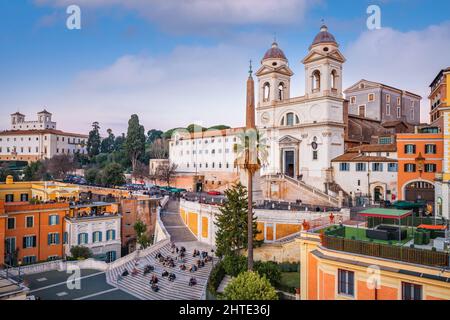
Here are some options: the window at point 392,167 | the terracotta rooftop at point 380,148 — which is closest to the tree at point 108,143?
the terracotta rooftop at point 380,148

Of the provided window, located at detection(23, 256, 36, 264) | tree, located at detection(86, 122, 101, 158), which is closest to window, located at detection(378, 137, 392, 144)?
window, located at detection(23, 256, 36, 264)

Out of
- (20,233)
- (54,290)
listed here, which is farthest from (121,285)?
(20,233)

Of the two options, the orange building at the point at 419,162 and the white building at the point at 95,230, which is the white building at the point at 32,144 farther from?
the orange building at the point at 419,162

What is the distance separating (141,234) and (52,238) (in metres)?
8.88

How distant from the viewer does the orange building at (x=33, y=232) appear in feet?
102

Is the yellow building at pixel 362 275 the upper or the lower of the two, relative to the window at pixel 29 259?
upper

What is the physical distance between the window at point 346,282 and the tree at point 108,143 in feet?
308

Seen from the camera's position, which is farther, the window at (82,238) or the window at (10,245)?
the window at (82,238)

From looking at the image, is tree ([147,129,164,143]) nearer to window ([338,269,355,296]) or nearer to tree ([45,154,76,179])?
tree ([45,154,76,179])

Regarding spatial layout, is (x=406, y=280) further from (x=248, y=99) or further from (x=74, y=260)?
(x=74, y=260)

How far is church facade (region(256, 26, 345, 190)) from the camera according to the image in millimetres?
41781

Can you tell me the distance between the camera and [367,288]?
40.5 feet

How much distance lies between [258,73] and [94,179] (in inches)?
1327

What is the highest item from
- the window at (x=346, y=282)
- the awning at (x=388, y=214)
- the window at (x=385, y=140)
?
the window at (x=385, y=140)
